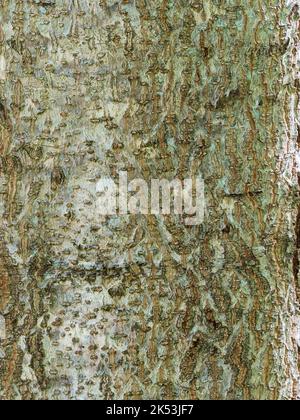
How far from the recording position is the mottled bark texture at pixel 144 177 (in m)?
1.27

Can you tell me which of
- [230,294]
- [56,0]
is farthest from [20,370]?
[56,0]

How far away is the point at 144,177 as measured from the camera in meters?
1.28

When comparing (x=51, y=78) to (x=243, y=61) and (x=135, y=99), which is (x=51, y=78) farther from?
(x=243, y=61)

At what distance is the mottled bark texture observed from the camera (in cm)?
127

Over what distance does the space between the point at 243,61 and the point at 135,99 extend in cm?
23

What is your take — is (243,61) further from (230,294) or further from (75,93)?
(230,294)

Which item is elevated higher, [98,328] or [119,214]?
[119,214]

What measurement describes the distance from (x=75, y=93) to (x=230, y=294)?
1.63 feet

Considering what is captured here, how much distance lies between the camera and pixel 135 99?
1278mm

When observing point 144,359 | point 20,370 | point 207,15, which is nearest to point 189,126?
point 207,15

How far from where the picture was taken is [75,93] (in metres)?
1.27
